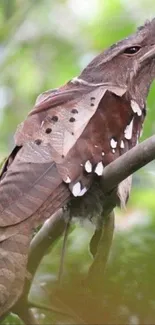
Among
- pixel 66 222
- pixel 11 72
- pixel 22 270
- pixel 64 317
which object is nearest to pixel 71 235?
pixel 66 222

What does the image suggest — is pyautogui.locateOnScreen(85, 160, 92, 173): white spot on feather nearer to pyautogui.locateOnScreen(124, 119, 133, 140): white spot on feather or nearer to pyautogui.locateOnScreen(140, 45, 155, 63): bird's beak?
pyautogui.locateOnScreen(124, 119, 133, 140): white spot on feather

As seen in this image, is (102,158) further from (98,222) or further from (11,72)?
(11,72)

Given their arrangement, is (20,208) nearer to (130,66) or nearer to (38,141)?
(38,141)

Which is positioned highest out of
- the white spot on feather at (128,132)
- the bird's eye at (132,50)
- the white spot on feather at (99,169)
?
the bird's eye at (132,50)

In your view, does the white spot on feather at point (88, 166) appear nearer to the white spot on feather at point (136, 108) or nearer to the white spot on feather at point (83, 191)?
the white spot on feather at point (83, 191)

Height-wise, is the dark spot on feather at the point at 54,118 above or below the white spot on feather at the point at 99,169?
above

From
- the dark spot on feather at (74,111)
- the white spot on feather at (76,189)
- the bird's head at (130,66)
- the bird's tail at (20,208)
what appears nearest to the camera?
the bird's tail at (20,208)

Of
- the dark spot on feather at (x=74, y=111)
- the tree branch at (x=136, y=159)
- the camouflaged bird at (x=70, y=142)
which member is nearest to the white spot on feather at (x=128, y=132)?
the camouflaged bird at (x=70, y=142)

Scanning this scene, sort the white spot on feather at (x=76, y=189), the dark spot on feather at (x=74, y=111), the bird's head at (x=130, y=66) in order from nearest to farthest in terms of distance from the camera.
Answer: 1. the white spot on feather at (x=76, y=189)
2. the dark spot on feather at (x=74, y=111)
3. the bird's head at (x=130, y=66)

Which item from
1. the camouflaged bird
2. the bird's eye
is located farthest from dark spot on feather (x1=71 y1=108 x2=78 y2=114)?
the bird's eye

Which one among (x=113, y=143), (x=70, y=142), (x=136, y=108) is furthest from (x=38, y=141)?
(x=136, y=108)
